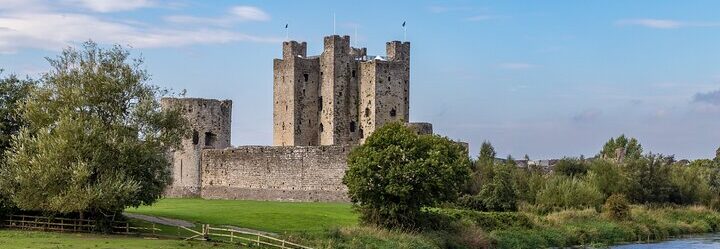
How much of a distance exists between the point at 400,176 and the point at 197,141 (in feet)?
88.0

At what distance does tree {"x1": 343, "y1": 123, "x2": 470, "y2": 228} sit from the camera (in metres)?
39.3

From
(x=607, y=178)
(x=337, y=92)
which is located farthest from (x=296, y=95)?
(x=607, y=178)

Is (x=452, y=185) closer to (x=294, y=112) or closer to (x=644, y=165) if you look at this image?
(x=644, y=165)

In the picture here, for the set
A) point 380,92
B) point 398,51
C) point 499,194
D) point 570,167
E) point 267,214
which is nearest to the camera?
point 267,214

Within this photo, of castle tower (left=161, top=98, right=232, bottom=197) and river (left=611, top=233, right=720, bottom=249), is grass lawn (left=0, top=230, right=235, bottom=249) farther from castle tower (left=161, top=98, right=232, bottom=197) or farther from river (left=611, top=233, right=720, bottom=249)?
castle tower (left=161, top=98, right=232, bottom=197)

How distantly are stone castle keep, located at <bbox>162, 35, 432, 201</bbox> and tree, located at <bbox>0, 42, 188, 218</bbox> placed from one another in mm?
18414

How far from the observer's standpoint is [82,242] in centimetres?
3400

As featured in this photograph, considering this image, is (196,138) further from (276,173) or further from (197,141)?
(276,173)

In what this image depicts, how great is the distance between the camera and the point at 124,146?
38.6 metres

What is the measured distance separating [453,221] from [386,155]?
4.86 meters

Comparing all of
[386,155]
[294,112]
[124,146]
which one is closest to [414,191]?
[386,155]

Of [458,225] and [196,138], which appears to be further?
[196,138]

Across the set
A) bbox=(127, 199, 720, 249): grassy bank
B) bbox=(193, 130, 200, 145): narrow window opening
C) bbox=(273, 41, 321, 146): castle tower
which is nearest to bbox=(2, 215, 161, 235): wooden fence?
bbox=(127, 199, 720, 249): grassy bank

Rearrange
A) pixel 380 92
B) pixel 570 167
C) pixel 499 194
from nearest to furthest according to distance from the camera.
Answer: pixel 499 194 < pixel 570 167 < pixel 380 92
